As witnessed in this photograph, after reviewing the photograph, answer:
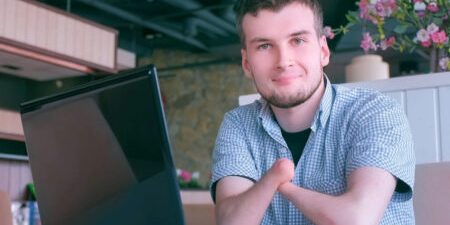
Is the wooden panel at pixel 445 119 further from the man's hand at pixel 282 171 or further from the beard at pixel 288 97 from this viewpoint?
the man's hand at pixel 282 171

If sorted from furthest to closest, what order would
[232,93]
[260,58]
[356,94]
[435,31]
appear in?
[232,93], [435,31], [356,94], [260,58]

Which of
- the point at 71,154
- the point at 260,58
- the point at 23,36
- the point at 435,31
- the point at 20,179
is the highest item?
the point at 23,36

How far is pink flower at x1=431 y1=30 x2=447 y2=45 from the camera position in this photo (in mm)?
1745

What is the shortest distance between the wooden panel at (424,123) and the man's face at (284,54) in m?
0.61

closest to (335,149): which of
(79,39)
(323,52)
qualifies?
(323,52)

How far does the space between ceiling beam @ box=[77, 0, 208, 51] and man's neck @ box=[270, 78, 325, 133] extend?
235 inches

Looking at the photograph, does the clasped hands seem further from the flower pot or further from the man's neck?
the flower pot

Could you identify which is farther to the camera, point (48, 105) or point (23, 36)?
point (23, 36)

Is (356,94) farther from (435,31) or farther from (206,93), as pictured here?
(206,93)

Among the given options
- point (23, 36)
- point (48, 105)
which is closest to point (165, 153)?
point (48, 105)

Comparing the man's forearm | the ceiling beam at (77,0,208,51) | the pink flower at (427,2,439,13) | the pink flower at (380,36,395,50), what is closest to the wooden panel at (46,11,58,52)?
the ceiling beam at (77,0,208,51)

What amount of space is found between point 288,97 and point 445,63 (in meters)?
0.81

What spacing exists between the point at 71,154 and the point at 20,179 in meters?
4.03

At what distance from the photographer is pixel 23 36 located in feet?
16.7
